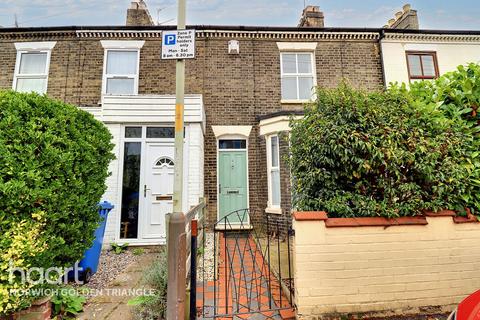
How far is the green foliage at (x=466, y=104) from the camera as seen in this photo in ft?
11.9

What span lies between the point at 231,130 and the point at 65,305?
632cm

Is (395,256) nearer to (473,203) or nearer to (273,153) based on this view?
(473,203)

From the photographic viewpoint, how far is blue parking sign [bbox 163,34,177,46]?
3293 mm

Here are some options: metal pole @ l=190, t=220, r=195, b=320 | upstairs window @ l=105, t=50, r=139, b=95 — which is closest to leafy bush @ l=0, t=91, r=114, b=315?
metal pole @ l=190, t=220, r=195, b=320

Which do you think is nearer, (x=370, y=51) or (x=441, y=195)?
(x=441, y=195)

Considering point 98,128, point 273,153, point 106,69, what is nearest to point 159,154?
point 98,128

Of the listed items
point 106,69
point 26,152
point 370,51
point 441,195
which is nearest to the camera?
point 26,152

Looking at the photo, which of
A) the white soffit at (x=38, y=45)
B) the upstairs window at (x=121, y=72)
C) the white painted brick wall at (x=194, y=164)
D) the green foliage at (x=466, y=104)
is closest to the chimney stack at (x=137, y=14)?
the upstairs window at (x=121, y=72)

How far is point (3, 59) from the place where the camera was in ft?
29.3

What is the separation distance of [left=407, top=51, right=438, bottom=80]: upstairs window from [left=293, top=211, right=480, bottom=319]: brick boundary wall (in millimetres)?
7968

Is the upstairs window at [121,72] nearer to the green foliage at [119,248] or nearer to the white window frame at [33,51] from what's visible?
the white window frame at [33,51]

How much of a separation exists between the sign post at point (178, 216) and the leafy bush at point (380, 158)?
1842 mm

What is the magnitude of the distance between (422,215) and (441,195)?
0.45m

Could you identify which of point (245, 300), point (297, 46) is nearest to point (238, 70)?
point (297, 46)
